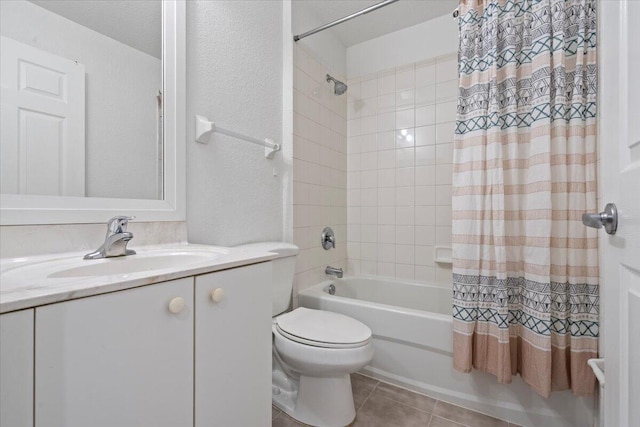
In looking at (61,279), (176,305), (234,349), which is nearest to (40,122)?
(61,279)

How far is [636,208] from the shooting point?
50 cm

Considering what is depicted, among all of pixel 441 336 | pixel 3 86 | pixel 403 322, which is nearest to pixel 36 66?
pixel 3 86

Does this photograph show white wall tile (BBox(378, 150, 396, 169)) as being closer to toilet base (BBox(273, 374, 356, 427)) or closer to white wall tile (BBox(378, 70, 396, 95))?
white wall tile (BBox(378, 70, 396, 95))

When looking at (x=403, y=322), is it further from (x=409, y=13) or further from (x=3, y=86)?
(x=409, y=13)

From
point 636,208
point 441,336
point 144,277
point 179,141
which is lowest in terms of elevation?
point 441,336

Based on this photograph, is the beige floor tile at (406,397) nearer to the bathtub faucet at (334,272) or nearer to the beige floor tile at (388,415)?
the beige floor tile at (388,415)

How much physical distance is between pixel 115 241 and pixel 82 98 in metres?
0.51

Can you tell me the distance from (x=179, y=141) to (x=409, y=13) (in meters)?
1.87

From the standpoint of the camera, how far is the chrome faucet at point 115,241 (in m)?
0.83

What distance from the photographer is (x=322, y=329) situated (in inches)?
50.8

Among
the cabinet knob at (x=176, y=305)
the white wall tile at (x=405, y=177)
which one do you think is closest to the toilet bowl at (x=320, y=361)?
the cabinet knob at (x=176, y=305)

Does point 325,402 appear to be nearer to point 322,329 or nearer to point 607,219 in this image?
point 322,329

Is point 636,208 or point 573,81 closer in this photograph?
point 636,208

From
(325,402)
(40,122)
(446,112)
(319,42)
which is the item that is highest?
(319,42)
